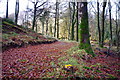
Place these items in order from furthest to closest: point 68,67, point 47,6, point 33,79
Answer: point 47,6, point 68,67, point 33,79

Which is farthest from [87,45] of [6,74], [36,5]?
[36,5]

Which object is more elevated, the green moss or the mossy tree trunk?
the mossy tree trunk

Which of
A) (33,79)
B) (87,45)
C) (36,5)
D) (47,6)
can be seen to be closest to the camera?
(33,79)

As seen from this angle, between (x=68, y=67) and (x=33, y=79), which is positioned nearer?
(x=33, y=79)

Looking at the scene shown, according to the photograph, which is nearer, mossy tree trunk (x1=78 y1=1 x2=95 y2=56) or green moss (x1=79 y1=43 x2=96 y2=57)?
green moss (x1=79 y1=43 x2=96 y2=57)

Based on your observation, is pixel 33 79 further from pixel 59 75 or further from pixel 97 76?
pixel 97 76

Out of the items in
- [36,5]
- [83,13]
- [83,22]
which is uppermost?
[36,5]

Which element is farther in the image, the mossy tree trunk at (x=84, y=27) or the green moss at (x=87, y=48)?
the mossy tree trunk at (x=84, y=27)

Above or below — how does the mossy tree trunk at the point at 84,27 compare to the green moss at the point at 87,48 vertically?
above

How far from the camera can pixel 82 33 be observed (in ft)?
23.6

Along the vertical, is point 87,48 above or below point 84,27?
below

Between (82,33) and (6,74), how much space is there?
5.55 metres

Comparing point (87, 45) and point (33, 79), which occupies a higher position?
point (87, 45)

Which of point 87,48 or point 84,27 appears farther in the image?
point 84,27
